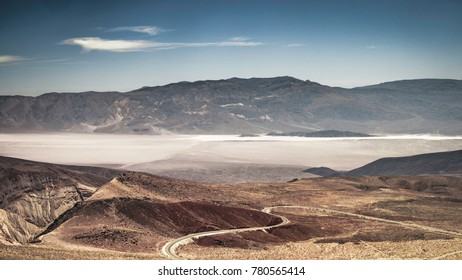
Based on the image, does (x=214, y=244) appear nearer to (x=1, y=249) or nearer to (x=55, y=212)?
(x=1, y=249)

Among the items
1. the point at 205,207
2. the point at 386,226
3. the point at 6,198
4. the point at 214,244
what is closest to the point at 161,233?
the point at 214,244

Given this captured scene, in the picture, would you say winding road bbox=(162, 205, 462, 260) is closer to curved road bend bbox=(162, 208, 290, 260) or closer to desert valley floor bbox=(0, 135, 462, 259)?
curved road bend bbox=(162, 208, 290, 260)

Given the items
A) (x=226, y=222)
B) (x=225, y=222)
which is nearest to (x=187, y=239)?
(x=225, y=222)

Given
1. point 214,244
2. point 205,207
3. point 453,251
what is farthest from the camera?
point 205,207

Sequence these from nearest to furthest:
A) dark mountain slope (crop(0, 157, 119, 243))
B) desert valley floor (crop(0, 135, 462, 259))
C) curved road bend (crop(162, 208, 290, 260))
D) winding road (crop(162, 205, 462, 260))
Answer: curved road bend (crop(162, 208, 290, 260)) → desert valley floor (crop(0, 135, 462, 259)) → winding road (crop(162, 205, 462, 260)) → dark mountain slope (crop(0, 157, 119, 243))

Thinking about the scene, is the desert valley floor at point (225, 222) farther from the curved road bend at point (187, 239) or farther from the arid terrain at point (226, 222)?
the curved road bend at point (187, 239)

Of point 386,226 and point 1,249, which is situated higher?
point 1,249

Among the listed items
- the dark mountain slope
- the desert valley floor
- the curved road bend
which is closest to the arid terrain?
the desert valley floor

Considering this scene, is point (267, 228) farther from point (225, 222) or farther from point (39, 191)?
point (39, 191)

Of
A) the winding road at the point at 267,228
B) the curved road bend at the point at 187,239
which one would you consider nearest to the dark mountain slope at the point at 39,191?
the winding road at the point at 267,228
